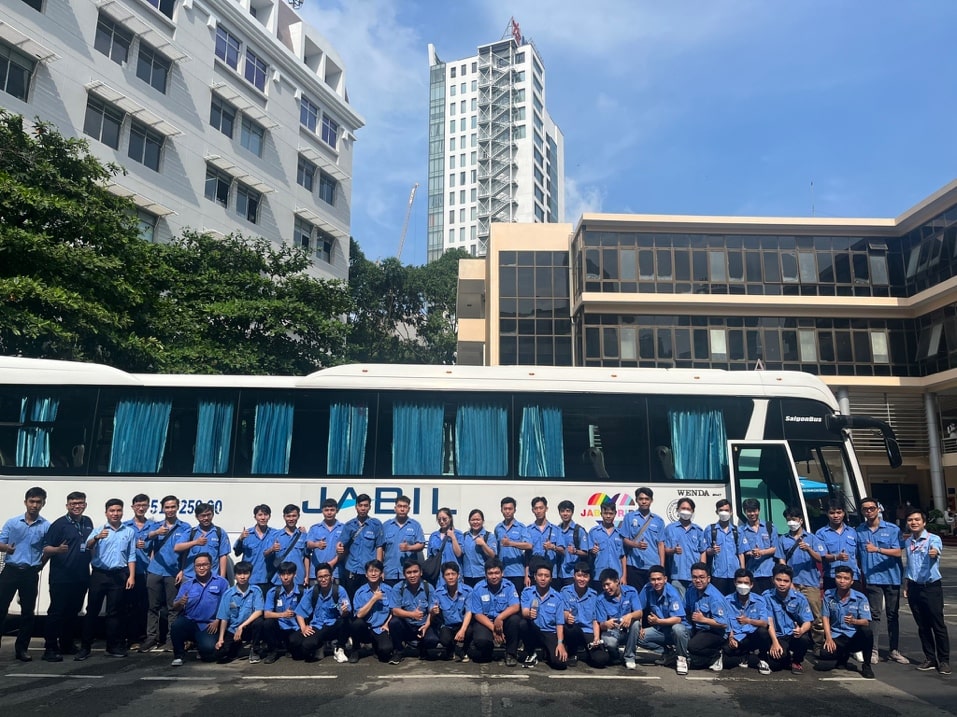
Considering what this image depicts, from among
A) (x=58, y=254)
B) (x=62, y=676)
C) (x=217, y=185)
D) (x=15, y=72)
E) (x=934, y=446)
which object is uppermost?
(x=217, y=185)

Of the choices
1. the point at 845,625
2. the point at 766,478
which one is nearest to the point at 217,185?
the point at 766,478

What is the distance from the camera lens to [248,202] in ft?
101

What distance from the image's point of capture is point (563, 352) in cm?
2977

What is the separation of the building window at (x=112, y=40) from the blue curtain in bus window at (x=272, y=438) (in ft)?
68.4

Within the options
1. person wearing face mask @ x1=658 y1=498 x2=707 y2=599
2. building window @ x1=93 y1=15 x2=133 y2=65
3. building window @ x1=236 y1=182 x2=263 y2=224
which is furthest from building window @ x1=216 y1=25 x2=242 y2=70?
person wearing face mask @ x1=658 y1=498 x2=707 y2=599

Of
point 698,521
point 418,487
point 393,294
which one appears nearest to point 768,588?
point 698,521

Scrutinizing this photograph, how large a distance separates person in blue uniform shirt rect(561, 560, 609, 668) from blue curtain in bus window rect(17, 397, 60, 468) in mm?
A: 6778

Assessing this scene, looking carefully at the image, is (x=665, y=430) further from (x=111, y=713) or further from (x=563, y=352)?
(x=563, y=352)

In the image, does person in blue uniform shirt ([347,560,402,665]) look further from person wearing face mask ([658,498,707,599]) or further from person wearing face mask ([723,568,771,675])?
person wearing face mask ([723,568,771,675])

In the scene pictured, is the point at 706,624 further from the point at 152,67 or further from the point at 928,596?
the point at 152,67

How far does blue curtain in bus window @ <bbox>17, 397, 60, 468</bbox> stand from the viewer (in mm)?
8867

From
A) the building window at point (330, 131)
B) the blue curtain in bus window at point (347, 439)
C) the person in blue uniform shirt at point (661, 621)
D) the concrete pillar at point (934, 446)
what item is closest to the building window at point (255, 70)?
the building window at point (330, 131)

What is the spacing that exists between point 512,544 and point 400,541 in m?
1.36

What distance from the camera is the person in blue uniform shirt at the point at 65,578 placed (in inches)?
303
